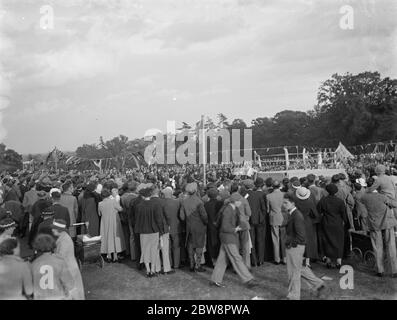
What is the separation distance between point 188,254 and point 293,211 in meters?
3.30

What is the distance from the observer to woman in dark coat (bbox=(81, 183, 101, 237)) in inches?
379

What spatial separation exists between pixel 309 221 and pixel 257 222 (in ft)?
3.68

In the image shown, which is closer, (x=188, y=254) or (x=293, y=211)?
(x=293, y=211)

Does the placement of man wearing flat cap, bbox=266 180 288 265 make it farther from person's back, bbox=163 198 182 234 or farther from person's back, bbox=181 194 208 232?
person's back, bbox=163 198 182 234

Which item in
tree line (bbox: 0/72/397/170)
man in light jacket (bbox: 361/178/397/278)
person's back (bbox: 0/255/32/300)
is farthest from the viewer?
tree line (bbox: 0/72/397/170)

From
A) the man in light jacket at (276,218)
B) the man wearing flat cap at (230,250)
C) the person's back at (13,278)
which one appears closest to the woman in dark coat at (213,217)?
the man wearing flat cap at (230,250)

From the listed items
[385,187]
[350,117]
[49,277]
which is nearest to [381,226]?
[385,187]

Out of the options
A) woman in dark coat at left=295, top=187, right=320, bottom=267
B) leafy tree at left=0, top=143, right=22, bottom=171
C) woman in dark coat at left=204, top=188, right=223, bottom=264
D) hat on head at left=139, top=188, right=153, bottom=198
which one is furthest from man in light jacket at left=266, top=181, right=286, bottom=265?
leafy tree at left=0, top=143, right=22, bottom=171

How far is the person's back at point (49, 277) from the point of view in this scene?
447 centimetres

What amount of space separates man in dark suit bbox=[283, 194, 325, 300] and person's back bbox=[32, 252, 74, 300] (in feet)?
11.4

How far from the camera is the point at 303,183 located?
920cm

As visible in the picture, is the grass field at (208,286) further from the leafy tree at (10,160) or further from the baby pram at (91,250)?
the leafy tree at (10,160)
